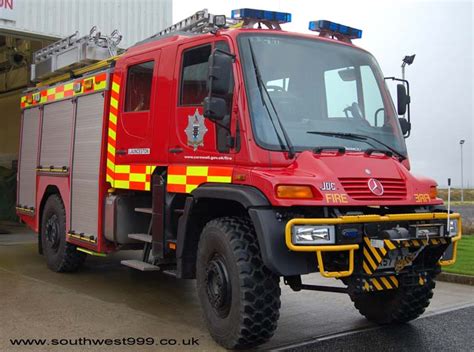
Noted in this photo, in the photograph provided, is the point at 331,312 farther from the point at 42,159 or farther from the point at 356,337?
the point at 42,159

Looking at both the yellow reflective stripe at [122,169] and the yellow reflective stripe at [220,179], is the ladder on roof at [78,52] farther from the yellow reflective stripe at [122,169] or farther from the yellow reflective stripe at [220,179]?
the yellow reflective stripe at [220,179]

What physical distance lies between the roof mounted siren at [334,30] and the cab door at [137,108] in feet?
5.55

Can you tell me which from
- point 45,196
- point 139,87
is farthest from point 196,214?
point 45,196

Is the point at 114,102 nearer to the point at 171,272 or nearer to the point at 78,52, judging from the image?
the point at 78,52

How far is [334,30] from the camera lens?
551 centimetres

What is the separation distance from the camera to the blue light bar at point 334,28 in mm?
5426

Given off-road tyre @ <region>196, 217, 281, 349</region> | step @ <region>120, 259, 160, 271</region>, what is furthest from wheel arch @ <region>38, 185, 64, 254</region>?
off-road tyre @ <region>196, 217, 281, 349</region>

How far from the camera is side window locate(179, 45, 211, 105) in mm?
5160

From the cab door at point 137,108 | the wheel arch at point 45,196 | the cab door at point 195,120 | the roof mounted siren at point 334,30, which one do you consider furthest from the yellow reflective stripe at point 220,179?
the wheel arch at point 45,196

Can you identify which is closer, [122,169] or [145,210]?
[145,210]

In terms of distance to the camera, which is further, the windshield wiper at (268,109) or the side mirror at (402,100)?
the side mirror at (402,100)

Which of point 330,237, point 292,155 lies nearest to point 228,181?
point 292,155

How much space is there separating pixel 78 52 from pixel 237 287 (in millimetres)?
4810

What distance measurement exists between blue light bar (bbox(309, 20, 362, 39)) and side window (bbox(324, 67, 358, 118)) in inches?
18.4
